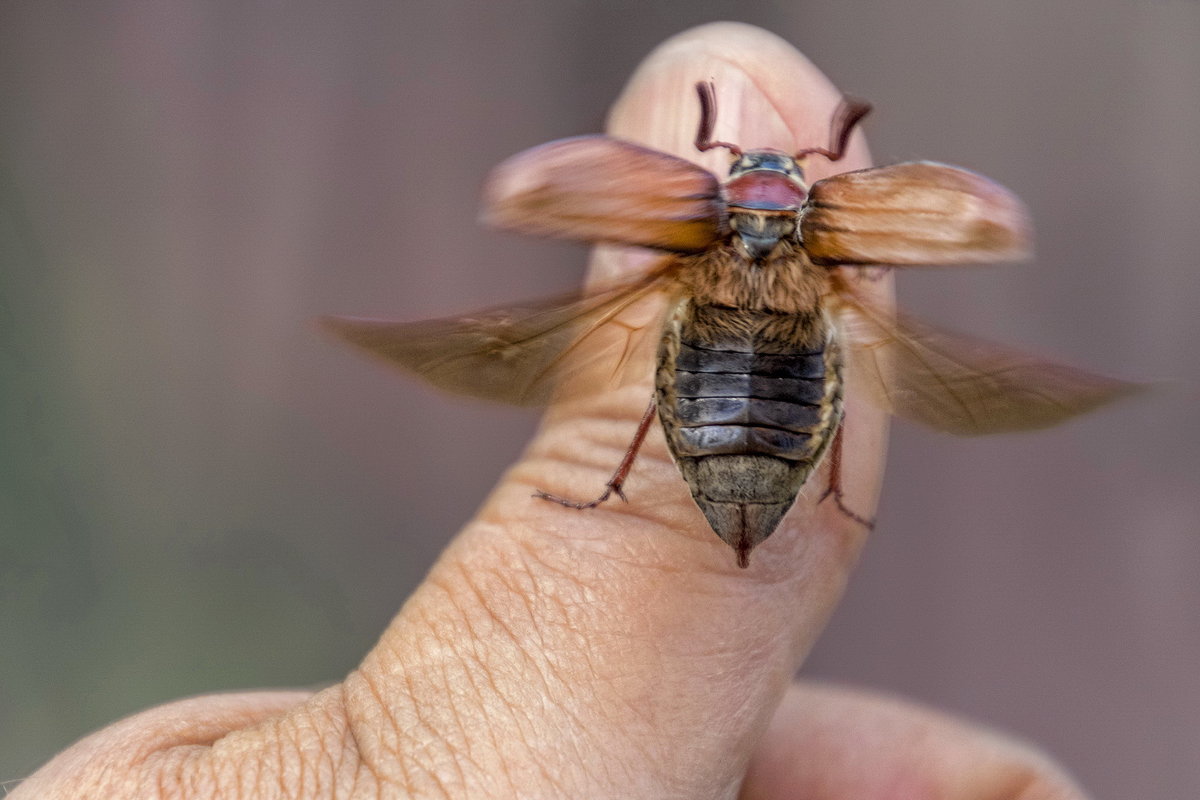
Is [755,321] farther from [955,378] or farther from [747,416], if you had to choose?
[955,378]

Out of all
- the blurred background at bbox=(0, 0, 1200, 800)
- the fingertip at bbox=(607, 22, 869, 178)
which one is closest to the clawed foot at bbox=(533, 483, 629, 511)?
the fingertip at bbox=(607, 22, 869, 178)

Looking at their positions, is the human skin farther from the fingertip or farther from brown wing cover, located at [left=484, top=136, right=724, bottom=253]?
brown wing cover, located at [left=484, top=136, right=724, bottom=253]

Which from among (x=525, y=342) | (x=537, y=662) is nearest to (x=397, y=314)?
(x=525, y=342)

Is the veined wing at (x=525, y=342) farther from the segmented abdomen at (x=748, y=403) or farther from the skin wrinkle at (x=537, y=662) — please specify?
the skin wrinkle at (x=537, y=662)

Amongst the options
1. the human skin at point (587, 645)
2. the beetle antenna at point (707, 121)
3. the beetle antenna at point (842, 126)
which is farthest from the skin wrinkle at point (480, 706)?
the beetle antenna at point (842, 126)

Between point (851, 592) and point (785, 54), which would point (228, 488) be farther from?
point (785, 54)

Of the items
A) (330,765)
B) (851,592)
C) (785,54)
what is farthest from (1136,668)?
(330,765)
